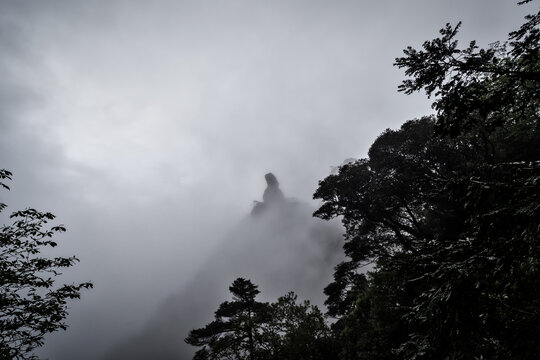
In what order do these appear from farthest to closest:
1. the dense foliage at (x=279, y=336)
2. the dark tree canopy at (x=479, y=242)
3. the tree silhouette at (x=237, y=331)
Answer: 1. the tree silhouette at (x=237, y=331)
2. the dense foliage at (x=279, y=336)
3. the dark tree canopy at (x=479, y=242)

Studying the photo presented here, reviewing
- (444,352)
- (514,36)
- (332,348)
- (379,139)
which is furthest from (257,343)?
(514,36)

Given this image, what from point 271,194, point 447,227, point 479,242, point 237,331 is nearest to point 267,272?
point 271,194

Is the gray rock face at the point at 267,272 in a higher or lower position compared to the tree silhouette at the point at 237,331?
higher

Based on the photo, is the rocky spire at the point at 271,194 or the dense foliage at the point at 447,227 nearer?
the dense foliage at the point at 447,227

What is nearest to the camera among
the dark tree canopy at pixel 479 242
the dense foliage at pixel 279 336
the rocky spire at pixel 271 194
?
the dark tree canopy at pixel 479 242

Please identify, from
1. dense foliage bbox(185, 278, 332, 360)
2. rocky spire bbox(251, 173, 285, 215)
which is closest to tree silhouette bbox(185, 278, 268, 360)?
dense foliage bbox(185, 278, 332, 360)

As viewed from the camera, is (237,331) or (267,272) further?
(267,272)

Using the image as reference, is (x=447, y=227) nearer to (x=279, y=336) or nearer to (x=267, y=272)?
(x=279, y=336)

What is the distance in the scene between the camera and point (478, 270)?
12.7 ft

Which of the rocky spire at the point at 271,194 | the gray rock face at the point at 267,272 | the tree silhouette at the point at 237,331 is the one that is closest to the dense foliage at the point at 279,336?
the tree silhouette at the point at 237,331

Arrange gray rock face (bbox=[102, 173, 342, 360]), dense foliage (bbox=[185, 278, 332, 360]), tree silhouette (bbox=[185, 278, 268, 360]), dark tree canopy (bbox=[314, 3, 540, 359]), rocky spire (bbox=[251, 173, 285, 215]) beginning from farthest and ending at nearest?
1. rocky spire (bbox=[251, 173, 285, 215])
2. gray rock face (bbox=[102, 173, 342, 360])
3. tree silhouette (bbox=[185, 278, 268, 360])
4. dense foliage (bbox=[185, 278, 332, 360])
5. dark tree canopy (bbox=[314, 3, 540, 359])

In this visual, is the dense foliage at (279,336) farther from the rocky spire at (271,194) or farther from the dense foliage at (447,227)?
the rocky spire at (271,194)

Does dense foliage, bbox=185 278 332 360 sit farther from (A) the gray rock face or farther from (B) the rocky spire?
(B) the rocky spire

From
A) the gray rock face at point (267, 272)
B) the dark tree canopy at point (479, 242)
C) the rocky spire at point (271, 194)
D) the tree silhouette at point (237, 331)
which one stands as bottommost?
the dark tree canopy at point (479, 242)
